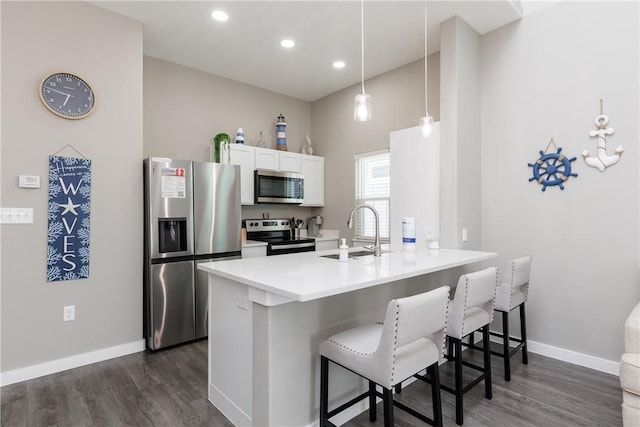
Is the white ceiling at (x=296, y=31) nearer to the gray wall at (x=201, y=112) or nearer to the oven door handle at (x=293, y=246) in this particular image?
the gray wall at (x=201, y=112)

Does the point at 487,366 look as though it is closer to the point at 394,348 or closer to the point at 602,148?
the point at 394,348

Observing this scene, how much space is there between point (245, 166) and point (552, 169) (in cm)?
326

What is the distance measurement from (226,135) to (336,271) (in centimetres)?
295

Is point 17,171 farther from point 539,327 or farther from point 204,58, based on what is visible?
point 539,327

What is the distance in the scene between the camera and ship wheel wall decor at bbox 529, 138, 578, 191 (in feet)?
9.43

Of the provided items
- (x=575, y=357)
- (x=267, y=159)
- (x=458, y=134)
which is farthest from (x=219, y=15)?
(x=575, y=357)

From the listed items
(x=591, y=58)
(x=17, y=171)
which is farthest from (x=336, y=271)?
(x=591, y=58)

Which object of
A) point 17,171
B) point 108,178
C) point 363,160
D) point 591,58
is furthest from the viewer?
point 363,160

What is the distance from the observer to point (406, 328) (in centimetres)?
151

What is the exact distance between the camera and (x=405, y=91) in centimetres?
416

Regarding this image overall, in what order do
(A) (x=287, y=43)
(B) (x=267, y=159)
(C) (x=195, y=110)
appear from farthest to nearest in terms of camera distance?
(B) (x=267, y=159)
(C) (x=195, y=110)
(A) (x=287, y=43)

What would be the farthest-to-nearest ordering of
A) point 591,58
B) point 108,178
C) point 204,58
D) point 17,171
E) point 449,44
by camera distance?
point 204,58
point 449,44
point 108,178
point 591,58
point 17,171

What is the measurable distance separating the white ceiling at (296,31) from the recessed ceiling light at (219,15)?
1.7 inches

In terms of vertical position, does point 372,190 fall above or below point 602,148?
below
